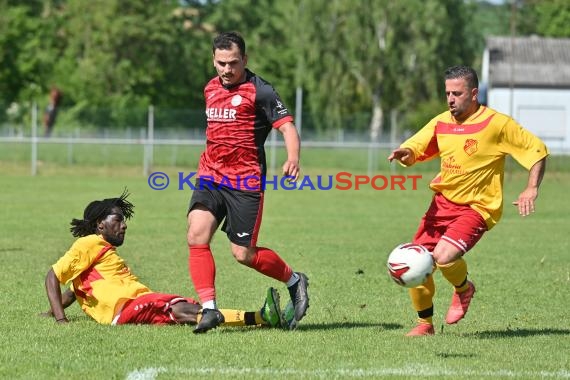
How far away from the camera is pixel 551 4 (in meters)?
65.9

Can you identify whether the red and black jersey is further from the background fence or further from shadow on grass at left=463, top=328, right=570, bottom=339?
the background fence

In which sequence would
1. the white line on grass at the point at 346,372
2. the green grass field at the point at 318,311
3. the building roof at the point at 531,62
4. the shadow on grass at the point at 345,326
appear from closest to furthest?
the white line on grass at the point at 346,372 → the green grass field at the point at 318,311 → the shadow on grass at the point at 345,326 → the building roof at the point at 531,62

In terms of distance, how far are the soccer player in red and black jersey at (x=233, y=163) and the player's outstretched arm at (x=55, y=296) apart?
91 centimetres

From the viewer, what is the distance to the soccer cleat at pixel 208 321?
739cm

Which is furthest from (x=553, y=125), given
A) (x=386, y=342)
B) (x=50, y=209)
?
(x=386, y=342)

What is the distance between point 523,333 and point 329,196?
1910 centimetres

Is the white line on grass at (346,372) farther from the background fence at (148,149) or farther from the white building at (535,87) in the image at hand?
the white building at (535,87)

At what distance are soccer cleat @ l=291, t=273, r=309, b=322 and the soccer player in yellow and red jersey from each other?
0.73 meters

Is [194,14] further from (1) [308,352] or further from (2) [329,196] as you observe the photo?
(1) [308,352]

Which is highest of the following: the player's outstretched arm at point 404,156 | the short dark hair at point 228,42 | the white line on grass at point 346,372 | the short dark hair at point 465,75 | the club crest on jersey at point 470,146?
the short dark hair at point 228,42

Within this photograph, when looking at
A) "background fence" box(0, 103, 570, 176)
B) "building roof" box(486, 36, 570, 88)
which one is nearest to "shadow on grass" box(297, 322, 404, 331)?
"background fence" box(0, 103, 570, 176)

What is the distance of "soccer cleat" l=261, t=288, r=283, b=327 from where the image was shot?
775 cm

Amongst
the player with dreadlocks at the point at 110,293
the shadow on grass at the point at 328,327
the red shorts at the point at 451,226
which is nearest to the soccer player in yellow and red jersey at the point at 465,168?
the red shorts at the point at 451,226

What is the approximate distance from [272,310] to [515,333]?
166 centimetres
